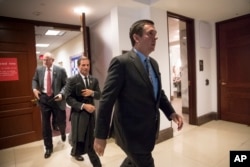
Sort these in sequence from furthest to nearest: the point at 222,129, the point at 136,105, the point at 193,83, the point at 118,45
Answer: the point at 193,83
the point at 222,129
the point at 118,45
the point at 136,105

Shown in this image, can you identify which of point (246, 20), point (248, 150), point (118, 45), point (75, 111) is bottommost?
point (248, 150)

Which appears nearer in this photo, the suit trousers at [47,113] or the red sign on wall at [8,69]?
the suit trousers at [47,113]

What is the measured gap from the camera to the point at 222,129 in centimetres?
360

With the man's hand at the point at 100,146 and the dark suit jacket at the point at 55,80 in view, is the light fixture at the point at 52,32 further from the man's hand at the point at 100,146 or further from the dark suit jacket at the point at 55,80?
the man's hand at the point at 100,146

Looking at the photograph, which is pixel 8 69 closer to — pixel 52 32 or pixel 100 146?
pixel 52 32

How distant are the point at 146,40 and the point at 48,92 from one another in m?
2.08

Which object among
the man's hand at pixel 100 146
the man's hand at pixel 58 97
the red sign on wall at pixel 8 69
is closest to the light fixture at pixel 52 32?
the red sign on wall at pixel 8 69

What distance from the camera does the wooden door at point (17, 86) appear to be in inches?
122

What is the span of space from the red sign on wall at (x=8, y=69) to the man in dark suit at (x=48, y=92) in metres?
0.53

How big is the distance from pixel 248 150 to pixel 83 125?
231 cm

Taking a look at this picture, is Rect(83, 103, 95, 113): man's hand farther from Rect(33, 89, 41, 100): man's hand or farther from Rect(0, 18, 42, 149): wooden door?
Rect(0, 18, 42, 149): wooden door

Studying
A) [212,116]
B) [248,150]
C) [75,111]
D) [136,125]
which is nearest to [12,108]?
[75,111]

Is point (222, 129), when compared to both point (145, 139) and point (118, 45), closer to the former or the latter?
point (118, 45)

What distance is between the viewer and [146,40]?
1.34 m
